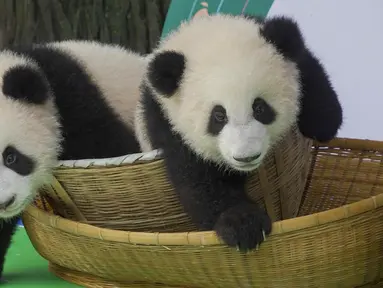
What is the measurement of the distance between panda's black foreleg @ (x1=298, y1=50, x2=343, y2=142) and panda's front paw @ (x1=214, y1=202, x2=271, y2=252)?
0.31 m

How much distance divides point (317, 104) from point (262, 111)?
0.23 meters

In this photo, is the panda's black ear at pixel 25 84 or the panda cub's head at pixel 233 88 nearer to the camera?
the panda cub's head at pixel 233 88

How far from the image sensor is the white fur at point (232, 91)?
1.29m

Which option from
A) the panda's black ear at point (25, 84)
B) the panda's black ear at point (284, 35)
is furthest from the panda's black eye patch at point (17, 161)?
the panda's black ear at point (284, 35)

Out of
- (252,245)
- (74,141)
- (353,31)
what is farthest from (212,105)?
(353,31)

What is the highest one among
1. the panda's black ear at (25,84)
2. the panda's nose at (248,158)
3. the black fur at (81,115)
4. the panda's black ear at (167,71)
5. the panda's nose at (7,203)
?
the panda's black ear at (167,71)

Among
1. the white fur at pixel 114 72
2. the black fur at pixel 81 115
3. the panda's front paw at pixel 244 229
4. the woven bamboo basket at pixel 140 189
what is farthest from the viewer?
the white fur at pixel 114 72

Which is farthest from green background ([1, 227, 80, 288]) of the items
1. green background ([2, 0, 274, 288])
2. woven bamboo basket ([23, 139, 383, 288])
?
woven bamboo basket ([23, 139, 383, 288])

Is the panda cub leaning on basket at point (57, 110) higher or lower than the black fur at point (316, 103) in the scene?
lower

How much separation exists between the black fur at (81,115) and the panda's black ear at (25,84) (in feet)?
0.39

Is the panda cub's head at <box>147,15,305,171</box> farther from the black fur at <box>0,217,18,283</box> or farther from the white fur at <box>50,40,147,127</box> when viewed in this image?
the black fur at <box>0,217,18,283</box>

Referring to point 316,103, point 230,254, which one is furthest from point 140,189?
point 316,103

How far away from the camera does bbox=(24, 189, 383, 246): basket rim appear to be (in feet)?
4.20

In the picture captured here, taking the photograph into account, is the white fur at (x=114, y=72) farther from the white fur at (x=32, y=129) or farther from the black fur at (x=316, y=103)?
the black fur at (x=316, y=103)
